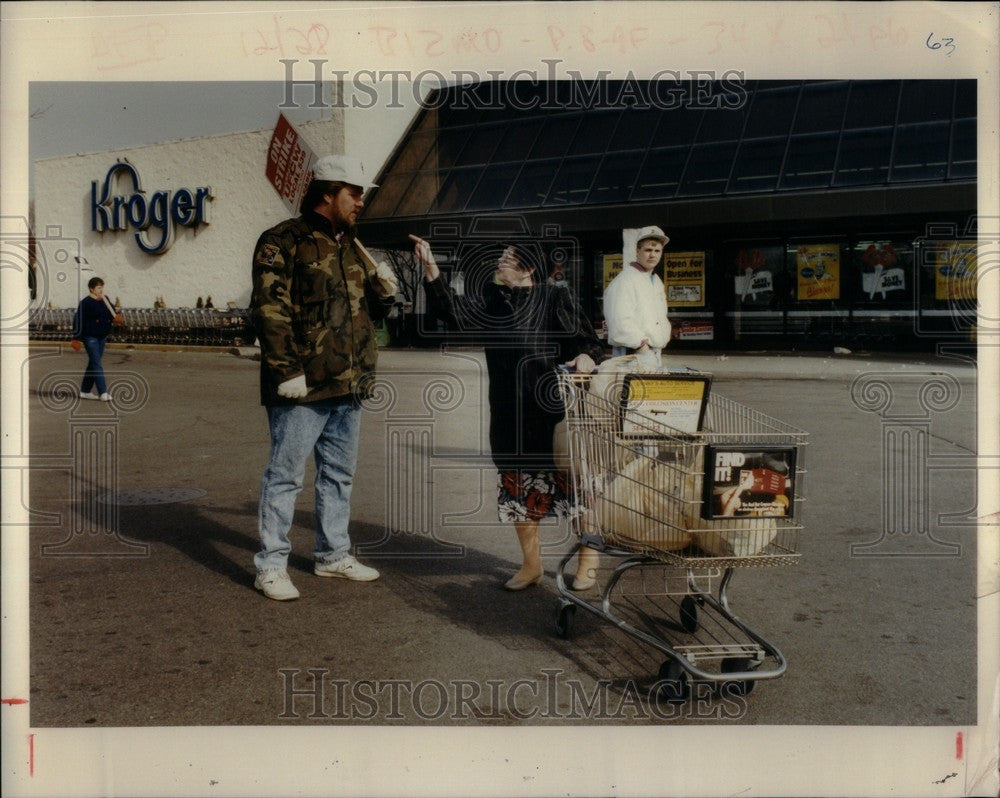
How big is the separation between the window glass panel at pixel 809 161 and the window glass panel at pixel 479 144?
197cm

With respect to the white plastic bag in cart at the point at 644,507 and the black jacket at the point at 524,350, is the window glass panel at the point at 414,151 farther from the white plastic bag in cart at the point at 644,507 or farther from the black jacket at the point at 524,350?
the white plastic bag in cart at the point at 644,507

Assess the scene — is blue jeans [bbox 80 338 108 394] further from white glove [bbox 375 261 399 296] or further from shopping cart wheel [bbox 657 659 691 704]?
shopping cart wheel [bbox 657 659 691 704]

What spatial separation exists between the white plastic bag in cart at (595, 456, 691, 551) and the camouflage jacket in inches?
53.0

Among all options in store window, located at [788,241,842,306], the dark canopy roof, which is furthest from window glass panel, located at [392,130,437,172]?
store window, located at [788,241,842,306]

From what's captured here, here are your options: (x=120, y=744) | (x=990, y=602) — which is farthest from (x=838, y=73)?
(x=120, y=744)

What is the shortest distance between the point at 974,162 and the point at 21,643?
3905mm

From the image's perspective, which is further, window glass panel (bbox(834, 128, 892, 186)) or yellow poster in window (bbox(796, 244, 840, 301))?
yellow poster in window (bbox(796, 244, 840, 301))

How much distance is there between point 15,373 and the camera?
135 inches

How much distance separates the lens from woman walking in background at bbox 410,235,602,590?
4.34 meters

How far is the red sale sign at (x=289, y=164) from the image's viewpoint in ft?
12.1

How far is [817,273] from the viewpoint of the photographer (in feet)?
26.9

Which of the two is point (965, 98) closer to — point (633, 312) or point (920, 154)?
point (633, 312)

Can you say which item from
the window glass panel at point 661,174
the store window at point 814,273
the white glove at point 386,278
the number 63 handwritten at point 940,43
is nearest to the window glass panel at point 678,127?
the window glass panel at point 661,174

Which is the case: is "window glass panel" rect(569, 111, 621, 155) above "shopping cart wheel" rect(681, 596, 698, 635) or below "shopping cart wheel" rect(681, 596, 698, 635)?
above
